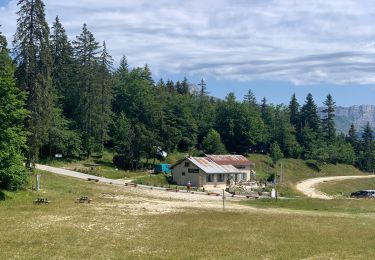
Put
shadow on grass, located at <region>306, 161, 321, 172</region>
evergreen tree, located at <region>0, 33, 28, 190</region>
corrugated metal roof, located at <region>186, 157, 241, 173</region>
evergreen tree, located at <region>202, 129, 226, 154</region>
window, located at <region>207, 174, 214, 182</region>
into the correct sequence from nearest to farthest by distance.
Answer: evergreen tree, located at <region>0, 33, 28, 190</region> < corrugated metal roof, located at <region>186, 157, 241, 173</region> < window, located at <region>207, 174, 214, 182</region> < evergreen tree, located at <region>202, 129, 226, 154</region> < shadow on grass, located at <region>306, 161, 321, 172</region>

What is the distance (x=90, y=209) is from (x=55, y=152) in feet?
157

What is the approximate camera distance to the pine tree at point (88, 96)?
99.8m

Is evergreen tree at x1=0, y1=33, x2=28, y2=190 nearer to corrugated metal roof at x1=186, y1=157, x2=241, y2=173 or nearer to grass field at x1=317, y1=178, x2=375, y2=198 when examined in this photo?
corrugated metal roof at x1=186, y1=157, x2=241, y2=173

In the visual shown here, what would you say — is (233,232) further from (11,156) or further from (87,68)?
(87,68)

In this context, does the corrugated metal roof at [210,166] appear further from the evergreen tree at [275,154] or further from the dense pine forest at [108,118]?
the evergreen tree at [275,154]

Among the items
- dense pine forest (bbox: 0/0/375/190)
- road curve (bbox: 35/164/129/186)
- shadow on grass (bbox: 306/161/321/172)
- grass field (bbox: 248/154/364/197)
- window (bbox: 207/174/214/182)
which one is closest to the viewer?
dense pine forest (bbox: 0/0/375/190)

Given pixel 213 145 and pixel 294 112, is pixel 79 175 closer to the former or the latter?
pixel 213 145

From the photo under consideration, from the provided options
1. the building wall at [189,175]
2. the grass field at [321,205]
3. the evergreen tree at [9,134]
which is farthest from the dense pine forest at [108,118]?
the grass field at [321,205]

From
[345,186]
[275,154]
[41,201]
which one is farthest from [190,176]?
[345,186]

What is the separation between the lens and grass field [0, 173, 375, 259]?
29.2 m

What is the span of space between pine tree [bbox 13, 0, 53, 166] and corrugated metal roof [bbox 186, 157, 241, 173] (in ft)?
120

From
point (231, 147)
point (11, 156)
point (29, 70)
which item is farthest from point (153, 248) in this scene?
point (231, 147)

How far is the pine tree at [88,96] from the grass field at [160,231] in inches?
1581

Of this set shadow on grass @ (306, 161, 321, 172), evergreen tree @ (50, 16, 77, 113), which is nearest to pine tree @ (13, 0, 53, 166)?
evergreen tree @ (50, 16, 77, 113)
